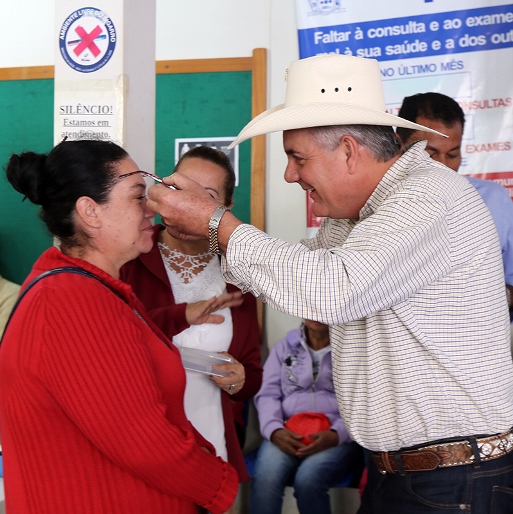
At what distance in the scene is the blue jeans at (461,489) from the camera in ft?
5.33

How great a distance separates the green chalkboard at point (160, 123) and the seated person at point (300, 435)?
0.90 m

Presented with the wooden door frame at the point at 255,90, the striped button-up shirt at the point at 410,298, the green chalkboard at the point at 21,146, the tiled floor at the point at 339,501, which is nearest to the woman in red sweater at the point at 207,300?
the striped button-up shirt at the point at 410,298

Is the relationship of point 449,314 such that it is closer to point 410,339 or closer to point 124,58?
point 410,339

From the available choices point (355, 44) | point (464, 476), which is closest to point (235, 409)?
point (464, 476)

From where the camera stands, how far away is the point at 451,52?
3742mm

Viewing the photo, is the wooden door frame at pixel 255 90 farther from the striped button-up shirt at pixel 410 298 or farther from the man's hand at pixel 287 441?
the striped button-up shirt at pixel 410 298

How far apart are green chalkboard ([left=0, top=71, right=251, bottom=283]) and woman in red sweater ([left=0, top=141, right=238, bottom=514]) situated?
2.50 metres

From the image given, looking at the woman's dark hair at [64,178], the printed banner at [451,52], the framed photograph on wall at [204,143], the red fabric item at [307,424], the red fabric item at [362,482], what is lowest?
the red fabric item at [362,482]

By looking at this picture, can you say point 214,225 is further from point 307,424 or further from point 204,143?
point 204,143

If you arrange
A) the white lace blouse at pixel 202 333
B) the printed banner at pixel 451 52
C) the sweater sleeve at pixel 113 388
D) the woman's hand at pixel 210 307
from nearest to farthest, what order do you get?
the sweater sleeve at pixel 113 388
the woman's hand at pixel 210 307
the white lace blouse at pixel 202 333
the printed banner at pixel 451 52

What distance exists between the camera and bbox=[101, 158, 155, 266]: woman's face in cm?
176

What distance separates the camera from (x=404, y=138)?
2.80 m

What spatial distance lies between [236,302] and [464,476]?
2.94ft

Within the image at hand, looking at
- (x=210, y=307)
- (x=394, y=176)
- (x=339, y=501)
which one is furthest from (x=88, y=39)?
(x=339, y=501)
